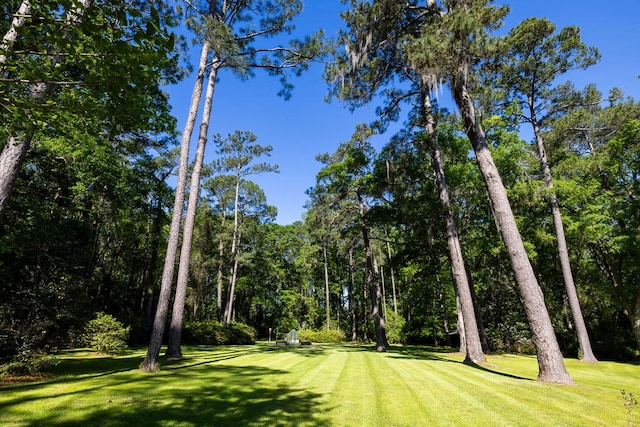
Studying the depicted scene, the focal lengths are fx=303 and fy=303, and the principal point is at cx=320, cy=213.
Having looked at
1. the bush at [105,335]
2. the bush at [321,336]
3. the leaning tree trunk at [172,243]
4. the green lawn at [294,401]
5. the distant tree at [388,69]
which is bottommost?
the bush at [321,336]

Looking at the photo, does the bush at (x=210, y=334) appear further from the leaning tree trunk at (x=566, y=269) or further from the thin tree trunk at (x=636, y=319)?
the thin tree trunk at (x=636, y=319)

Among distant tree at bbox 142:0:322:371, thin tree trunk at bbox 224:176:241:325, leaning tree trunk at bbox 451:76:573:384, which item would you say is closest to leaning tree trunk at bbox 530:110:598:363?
leaning tree trunk at bbox 451:76:573:384

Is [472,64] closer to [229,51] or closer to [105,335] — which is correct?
[229,51]

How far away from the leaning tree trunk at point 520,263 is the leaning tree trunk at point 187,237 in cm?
846

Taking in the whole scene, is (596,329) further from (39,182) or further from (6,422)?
(39,182)

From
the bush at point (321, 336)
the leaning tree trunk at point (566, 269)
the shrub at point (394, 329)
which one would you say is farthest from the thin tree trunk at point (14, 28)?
the shrub at point (394, 329)

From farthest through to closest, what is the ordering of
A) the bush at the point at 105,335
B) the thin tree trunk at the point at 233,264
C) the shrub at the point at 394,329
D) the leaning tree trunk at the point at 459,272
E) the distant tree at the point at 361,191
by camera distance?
the shrub at the point at 394,329 → the thin tree trunk at the point at 233,264 → the distant tree at the point at 361,191 → the leaning tree trunk at the point at 459,272 → the bush at the point at 105,335

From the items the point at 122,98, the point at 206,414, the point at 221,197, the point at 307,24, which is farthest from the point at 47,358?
the point at 221,197

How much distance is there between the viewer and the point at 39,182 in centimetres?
1214

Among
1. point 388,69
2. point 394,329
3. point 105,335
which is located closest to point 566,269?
point 388,69

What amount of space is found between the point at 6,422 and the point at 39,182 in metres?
11.9

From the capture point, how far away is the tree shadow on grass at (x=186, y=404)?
13.2ft

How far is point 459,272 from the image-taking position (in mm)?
11383

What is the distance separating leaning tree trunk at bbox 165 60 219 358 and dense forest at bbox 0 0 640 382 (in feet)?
0.22
